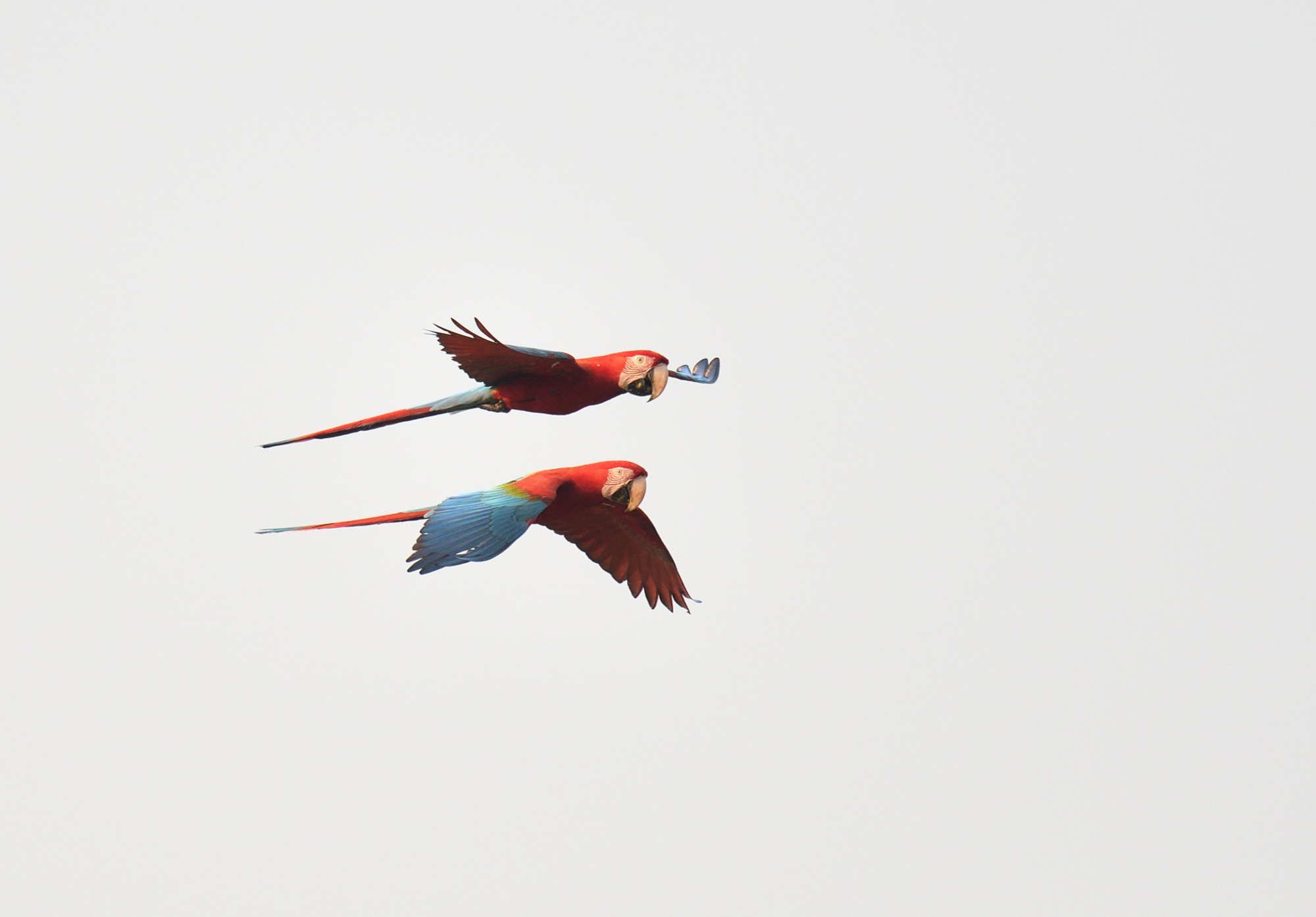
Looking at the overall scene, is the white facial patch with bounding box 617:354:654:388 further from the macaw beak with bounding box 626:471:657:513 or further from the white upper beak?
the macaw beak with bounding box 626:471:657:513

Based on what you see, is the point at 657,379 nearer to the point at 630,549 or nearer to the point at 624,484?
the point at 624,484

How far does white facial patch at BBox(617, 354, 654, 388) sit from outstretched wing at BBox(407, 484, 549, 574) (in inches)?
41.3

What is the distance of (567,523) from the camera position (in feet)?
36.0

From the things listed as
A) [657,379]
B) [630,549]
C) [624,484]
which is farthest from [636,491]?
[630,549]

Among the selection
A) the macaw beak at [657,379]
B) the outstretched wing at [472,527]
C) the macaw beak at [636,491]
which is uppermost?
the macaw beak at [657,379]

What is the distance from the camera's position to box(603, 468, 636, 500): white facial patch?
10289 mm

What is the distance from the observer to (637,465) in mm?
10375

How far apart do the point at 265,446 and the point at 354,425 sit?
572 millimetres

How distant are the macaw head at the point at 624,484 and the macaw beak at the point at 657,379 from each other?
0.49 meters

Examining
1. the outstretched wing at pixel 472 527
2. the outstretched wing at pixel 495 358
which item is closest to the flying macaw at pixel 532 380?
the outstretched wing at pixel 495 358

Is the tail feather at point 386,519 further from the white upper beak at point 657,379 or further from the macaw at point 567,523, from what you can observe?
the white upper beak at point 657,379

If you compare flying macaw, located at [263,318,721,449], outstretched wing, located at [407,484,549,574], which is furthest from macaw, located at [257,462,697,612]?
flying macaw, located at [263,318,721,449]

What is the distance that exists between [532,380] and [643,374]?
685mm

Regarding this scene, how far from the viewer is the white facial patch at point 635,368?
10.5 meters
